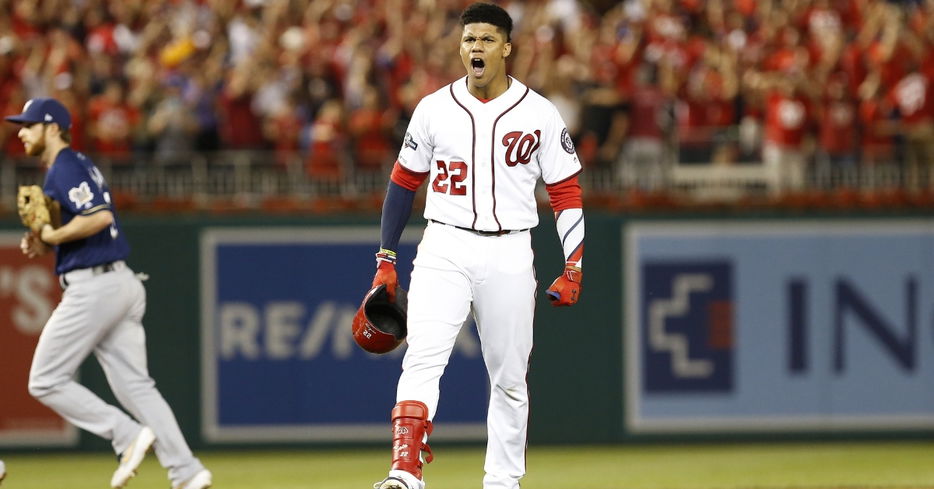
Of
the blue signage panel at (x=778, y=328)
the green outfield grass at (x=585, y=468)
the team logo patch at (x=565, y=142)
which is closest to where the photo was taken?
the team logo patch at (x=565, y=142)

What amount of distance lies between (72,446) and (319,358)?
197 cm

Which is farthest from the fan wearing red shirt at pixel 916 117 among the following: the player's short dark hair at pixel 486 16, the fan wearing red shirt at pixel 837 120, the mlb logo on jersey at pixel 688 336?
the player's short dark hair at pixel 486 16

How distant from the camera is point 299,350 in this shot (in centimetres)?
1084

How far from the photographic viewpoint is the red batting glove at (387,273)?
6.32 metres

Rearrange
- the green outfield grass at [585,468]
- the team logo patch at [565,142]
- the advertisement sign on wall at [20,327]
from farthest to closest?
the advertisement sign on wall at [20,327] → the green outfield grass at [585,468] → the team logo patch at [565,142]

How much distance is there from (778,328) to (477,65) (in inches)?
213

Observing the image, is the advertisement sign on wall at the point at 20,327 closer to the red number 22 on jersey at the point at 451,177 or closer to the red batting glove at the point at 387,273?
the red batting glove at the point at 387,273

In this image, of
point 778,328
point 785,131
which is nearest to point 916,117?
point 785,131

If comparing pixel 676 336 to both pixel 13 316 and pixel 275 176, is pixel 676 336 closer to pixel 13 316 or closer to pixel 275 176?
pixel 275 176

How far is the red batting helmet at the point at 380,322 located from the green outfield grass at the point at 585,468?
267cm

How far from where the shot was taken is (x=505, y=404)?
6363 mm

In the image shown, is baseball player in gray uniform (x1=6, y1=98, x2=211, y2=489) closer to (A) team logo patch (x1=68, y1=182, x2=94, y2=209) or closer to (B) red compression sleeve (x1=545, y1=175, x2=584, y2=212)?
(A) team logo patch (x1=68, y1=182, x2=94, y2=209)

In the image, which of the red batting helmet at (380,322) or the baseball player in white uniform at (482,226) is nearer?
the baseball player in white uniform at (482,226)

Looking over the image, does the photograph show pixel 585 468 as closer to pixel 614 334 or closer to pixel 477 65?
pixel 614 334
